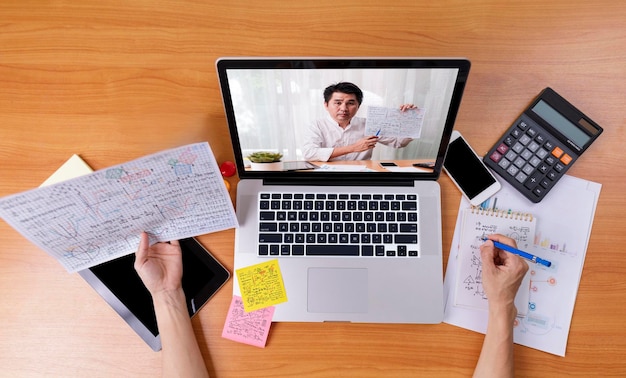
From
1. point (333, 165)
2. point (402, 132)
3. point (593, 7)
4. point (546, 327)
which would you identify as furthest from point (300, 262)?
point (593, 7)

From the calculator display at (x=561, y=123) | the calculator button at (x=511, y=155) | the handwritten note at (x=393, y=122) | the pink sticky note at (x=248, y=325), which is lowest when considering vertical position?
the pink sticky note at (x=248, y=325)

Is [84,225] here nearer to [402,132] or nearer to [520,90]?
[402,132]

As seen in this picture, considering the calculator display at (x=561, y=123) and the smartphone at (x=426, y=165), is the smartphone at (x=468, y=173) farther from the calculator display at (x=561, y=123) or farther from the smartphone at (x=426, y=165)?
the calculator display at (x=561, y=123)

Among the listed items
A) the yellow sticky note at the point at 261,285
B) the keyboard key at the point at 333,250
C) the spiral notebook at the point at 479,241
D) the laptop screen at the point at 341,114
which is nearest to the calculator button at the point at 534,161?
the spiral notebook at the point at 479,241

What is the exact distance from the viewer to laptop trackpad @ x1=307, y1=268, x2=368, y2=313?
82 centimetres

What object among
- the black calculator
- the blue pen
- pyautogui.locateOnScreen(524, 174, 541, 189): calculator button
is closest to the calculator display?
the black calculator

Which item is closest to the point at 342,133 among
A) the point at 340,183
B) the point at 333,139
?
the point at 333,139

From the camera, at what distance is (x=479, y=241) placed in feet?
2.77

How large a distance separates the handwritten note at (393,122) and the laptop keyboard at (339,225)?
14 centimetres

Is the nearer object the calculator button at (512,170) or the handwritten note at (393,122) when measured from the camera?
the handwritten note at (393,122)

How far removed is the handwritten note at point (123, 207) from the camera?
25.9 inches

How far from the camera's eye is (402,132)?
761 millimetres

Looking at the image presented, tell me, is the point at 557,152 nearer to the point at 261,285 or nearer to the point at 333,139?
the point at 333,139

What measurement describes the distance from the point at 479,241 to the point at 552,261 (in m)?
0.14
